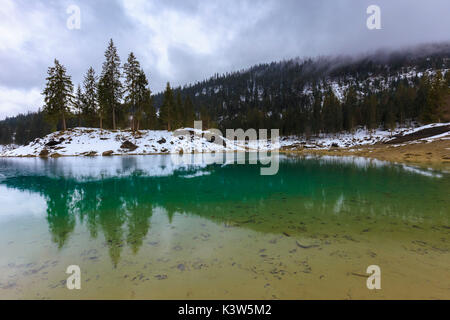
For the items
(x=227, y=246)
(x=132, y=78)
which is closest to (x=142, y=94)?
(x=132, y=78)

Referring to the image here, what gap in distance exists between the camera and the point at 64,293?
3.29 m

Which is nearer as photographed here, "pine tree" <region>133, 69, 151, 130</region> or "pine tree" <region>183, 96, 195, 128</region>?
"pine tree" <region>133, 69, 151, 130</region>

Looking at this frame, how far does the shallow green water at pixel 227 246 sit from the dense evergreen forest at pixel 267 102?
1875 inches

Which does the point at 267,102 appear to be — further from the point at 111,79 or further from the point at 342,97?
the point at 111,79

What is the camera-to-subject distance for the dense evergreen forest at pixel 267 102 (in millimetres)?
48344

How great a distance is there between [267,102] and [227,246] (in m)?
156

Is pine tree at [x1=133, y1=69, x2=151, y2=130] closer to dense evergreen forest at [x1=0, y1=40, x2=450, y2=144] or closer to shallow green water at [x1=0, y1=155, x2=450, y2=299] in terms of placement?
dense evergreen forest at [x1=0, y1=40, x2=450, y2=144]

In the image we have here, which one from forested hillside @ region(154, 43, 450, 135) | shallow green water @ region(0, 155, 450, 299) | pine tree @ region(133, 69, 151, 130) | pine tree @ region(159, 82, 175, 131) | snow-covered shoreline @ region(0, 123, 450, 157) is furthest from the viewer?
forested hillside @ region(154, 43, 450, 135)

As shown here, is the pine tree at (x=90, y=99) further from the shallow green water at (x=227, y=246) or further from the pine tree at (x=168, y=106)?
the shallow green water at (x=227, y=246)

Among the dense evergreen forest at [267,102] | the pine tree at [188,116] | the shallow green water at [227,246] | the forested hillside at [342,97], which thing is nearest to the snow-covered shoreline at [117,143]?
the dense evergreen forest at [267,102]

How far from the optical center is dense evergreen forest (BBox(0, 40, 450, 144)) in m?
48.3

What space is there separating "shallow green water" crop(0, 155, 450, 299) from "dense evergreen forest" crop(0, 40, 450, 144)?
156 ft

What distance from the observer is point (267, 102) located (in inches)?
5915

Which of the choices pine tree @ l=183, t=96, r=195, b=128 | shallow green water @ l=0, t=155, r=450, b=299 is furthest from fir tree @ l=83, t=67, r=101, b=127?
shallow green water @ l=0, t=155, r=450, b=299
